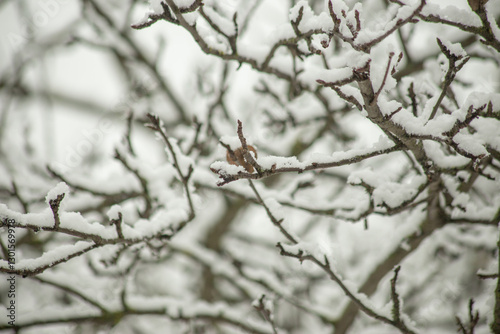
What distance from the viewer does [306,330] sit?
551cm

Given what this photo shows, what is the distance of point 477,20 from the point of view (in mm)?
1271

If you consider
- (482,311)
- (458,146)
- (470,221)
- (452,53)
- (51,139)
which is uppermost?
(51,139)

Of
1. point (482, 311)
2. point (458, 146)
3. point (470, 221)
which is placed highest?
point (470, 221)

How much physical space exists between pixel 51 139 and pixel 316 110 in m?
3.38

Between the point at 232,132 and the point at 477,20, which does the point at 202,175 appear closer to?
the point at 232,132

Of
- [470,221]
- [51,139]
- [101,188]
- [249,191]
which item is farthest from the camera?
[51,139]

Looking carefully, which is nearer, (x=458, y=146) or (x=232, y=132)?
(x=458, y=146)

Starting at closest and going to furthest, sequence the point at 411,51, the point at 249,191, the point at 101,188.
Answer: the point at 249,191, the point at 101,188, the point at 411,51

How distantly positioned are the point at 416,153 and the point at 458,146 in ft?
0.65

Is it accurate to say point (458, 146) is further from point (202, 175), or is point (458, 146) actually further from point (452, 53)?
point (202, 175)

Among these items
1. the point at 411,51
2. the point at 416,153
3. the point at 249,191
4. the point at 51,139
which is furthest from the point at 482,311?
the point at 51,139

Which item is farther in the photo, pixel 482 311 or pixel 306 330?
pixel 306 330

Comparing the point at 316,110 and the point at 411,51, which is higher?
the point at 411,51

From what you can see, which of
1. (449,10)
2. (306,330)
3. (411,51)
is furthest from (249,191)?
(306,330)
